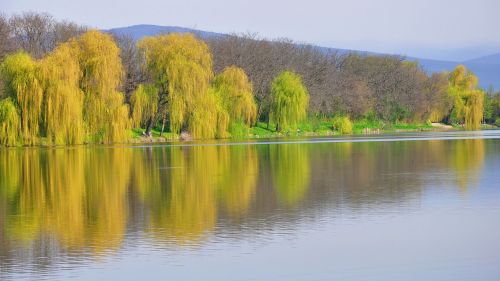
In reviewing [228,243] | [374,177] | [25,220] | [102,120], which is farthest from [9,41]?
[228,243]

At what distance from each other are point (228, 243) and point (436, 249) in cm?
340

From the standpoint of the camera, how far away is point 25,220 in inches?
689

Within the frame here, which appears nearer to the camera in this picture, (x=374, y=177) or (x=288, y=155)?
(x=374, y=177)

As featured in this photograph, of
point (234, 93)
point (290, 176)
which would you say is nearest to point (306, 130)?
point (234, 93)

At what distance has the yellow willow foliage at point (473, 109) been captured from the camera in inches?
3927

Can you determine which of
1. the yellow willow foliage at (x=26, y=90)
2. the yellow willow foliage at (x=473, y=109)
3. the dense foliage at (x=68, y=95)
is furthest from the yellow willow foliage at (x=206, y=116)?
the yellow willow foliage at (x=473, y=109)

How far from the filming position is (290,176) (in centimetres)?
2711

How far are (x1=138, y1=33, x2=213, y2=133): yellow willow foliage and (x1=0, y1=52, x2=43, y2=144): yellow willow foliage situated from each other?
10987 millimetres

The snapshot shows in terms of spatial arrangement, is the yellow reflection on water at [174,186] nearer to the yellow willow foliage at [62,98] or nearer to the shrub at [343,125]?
the yellow willow foliage at [62,98]

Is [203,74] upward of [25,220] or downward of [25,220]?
upward

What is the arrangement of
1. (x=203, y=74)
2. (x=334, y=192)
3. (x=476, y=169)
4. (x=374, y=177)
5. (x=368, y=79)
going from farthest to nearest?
1. (x=368, y=79)
2. (x=203, y=74)
3. (x=476, y=169)
4. (x=374, y=177)
5. (x=334, y=192)

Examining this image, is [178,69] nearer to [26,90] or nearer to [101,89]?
[101,89]

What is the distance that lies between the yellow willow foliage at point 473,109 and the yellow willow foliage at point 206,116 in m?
47.4

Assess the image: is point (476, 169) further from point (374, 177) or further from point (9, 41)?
point (9, 41)
